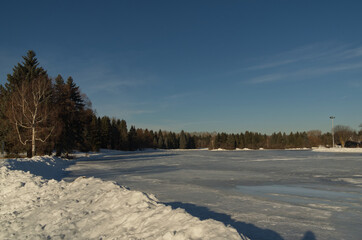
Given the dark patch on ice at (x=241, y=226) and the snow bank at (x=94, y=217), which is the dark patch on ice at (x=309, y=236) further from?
the snow bank at (x=94, y=217)

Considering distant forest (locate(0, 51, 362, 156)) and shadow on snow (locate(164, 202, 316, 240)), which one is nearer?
shadow on snow (locate(164, 202, 316, 240))

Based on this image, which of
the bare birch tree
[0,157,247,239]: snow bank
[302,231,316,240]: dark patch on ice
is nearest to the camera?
[0,157,247,239]: snow bank

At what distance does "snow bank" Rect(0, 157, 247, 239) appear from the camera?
445 centimetres

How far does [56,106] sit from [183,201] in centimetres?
2829

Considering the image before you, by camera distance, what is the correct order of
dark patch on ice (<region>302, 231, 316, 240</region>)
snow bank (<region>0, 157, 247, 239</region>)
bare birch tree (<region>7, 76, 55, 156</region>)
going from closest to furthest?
snow bank (<region>0, 157, 247, 239</region>) < dark patch on ice (<region>302, 231, 316, 240</region>) < bare birch tree (<region>7, 76, 55, 156</region>)

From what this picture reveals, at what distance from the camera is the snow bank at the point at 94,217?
4445mm

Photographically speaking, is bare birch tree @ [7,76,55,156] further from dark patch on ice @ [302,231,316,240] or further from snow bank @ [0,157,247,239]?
dark patch on ice @ [302,231,316,240]

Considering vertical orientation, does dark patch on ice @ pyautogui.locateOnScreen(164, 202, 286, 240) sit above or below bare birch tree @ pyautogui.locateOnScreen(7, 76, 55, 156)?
below

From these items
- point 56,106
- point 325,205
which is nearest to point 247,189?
point 325,205

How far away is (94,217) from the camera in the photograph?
6074 millimetres

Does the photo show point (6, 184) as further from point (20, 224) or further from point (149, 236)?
point (149, 236)

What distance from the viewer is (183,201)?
839cm

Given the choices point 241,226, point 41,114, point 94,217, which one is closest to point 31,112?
point 41,114

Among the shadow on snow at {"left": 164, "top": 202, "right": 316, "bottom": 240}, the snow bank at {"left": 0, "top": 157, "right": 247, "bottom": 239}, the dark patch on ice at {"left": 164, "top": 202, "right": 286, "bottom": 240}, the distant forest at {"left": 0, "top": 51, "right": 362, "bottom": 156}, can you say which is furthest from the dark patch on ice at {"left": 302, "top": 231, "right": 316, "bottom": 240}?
the distant forest at {"left": 0, "top": 51, "right": 362, "bottom": 156}
